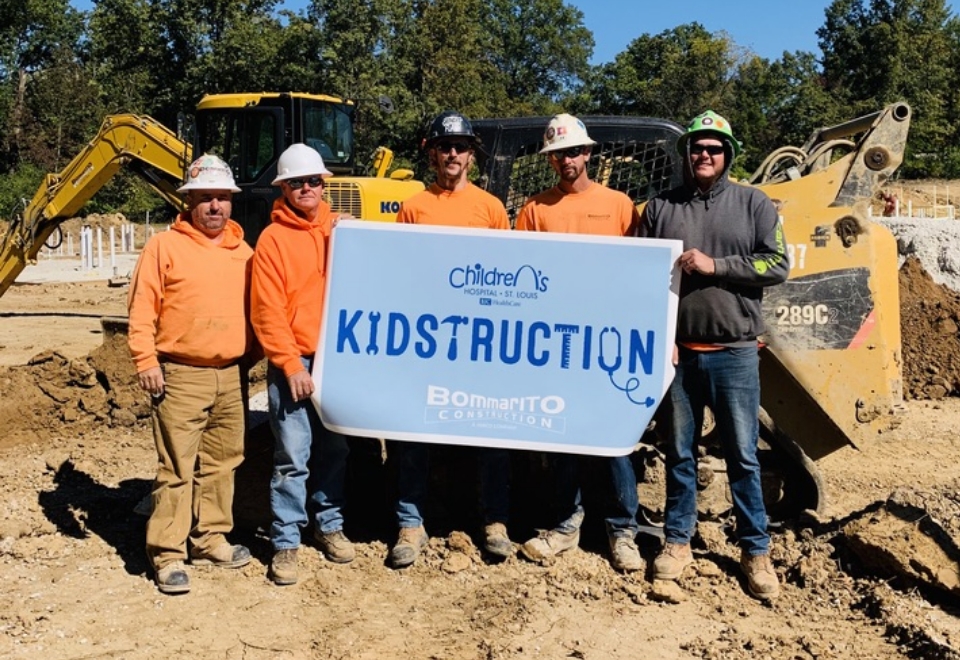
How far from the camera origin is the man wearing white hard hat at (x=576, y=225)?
4996 millimetres

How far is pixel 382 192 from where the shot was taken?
10484mm

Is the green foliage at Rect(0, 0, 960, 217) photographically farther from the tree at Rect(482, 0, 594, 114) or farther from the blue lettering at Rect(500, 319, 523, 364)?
the blue lettering at Rect(500, 319, 523, 364)

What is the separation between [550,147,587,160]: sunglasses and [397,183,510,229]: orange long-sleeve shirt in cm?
42

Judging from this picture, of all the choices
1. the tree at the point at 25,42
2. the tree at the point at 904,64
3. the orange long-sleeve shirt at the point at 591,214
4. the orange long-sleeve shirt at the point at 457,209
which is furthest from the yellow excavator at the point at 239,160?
the tree at the point at 904,64

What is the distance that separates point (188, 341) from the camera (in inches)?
195

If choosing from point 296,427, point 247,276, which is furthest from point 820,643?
point 247,276

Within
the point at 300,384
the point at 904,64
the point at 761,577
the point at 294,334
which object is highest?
the point at 904,64

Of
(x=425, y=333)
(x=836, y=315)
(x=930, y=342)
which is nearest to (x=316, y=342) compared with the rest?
(x=425, y=333)

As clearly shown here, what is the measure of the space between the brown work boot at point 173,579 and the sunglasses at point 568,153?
8.99 ft

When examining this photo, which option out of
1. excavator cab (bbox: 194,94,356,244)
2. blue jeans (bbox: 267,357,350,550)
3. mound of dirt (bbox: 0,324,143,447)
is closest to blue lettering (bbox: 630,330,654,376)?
blue jeans (bbox: 267,357,350,550)

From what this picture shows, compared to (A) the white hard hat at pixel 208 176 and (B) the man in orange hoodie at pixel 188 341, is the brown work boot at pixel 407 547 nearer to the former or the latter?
(B) the man in orange hoodie at pixel 188 341

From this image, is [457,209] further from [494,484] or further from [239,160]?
[239,160]

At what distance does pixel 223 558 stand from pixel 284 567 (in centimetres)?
38

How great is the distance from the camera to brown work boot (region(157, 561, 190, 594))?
5.02 metres
